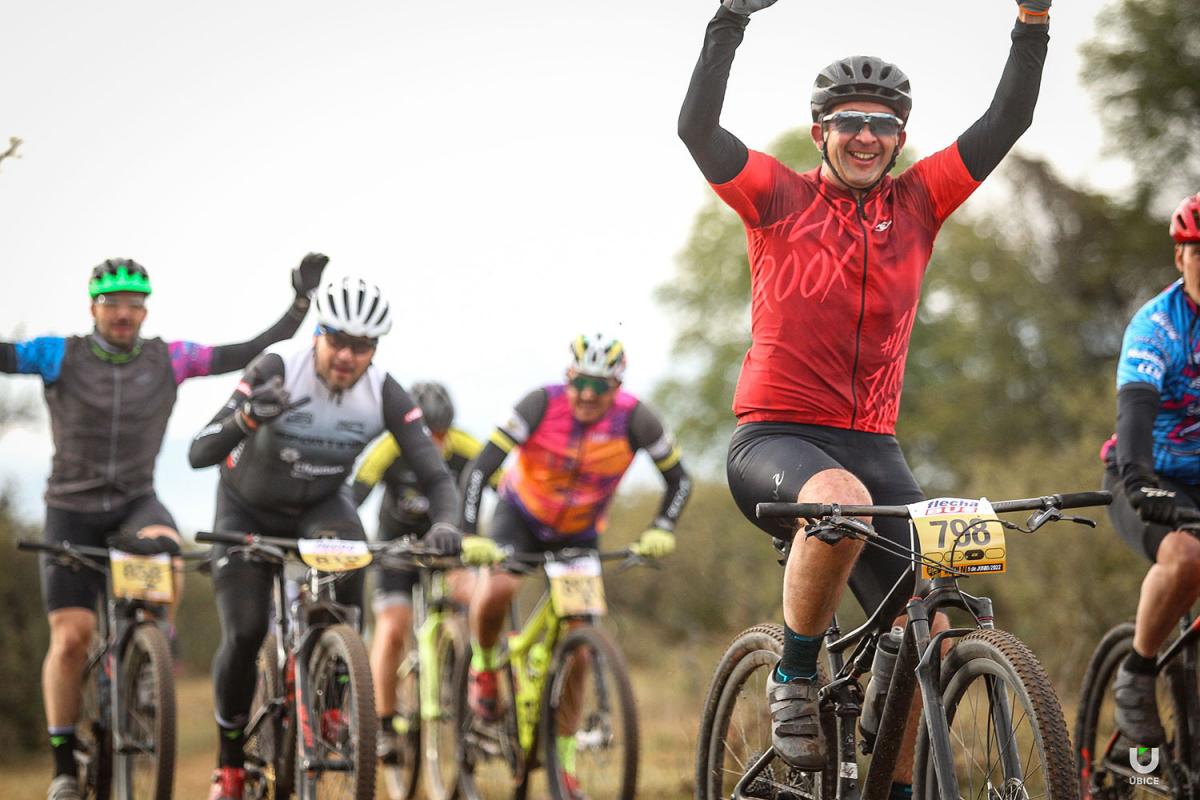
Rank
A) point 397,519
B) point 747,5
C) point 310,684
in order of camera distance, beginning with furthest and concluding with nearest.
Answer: point 397,519, point 310,684, point 747,5

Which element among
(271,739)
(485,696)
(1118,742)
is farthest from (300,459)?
(1118,742)

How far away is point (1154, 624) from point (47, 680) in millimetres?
5799

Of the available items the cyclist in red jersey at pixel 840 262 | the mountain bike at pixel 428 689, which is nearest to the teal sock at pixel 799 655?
the cyclist in red jersey at pixel 840 262

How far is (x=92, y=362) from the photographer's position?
26.5 ft

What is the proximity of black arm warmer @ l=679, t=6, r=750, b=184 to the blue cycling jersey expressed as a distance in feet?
7.13

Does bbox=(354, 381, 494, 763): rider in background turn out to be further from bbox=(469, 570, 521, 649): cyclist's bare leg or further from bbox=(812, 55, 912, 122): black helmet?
bbox=(812, 55, 912, 122): black helmet

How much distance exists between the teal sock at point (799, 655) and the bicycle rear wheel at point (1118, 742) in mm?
1932

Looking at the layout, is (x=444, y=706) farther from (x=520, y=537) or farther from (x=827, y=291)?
(x=827, y=291)

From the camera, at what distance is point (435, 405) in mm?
10312

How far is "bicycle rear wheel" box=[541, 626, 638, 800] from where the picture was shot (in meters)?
7.91

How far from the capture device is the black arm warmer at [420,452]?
701cm

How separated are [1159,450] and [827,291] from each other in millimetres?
2153

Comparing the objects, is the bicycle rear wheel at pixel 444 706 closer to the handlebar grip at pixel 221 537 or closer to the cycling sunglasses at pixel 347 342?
the handlebar grip at pixel 221 537

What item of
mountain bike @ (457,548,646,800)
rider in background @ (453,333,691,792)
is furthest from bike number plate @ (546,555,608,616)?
rider in background @ (453,333,691,792)
